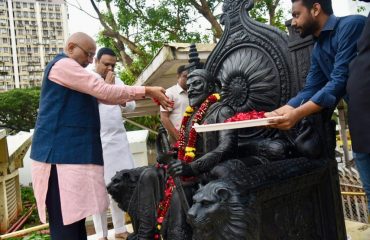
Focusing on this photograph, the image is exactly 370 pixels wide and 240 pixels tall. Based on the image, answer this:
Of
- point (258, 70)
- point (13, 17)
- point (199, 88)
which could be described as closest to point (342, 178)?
point (258, 70)

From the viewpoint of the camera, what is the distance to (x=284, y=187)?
1.85m

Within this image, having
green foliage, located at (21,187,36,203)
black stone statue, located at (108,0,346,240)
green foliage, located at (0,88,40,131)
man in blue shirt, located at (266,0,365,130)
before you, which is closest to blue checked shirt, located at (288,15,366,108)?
man in blue shirt, located at (266,0,365,130)

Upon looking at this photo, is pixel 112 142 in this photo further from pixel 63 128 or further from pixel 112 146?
pixel 63 128

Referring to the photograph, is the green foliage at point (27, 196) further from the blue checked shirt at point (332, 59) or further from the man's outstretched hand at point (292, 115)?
the man's outstretched hand at point (292, 115)

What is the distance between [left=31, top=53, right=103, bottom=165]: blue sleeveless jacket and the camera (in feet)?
7.21

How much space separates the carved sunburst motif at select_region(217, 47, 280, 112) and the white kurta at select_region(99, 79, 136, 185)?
108cm

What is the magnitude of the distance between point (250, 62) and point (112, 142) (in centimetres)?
142

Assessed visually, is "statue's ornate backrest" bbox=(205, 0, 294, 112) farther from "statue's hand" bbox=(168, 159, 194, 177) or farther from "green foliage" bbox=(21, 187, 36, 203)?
"green foliage" bbox=(21, 187, 36, 203)

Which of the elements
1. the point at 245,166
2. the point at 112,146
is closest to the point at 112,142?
the point at 112,146

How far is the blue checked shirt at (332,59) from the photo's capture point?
1883 millimetres

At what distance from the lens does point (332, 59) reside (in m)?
2.07

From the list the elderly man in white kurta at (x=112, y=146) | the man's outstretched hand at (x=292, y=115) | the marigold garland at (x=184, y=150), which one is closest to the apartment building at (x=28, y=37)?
the elderly man in white kurta at (x=112, y=146)

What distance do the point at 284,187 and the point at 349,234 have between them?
4.66 ft

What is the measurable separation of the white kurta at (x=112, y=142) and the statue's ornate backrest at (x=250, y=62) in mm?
1003
